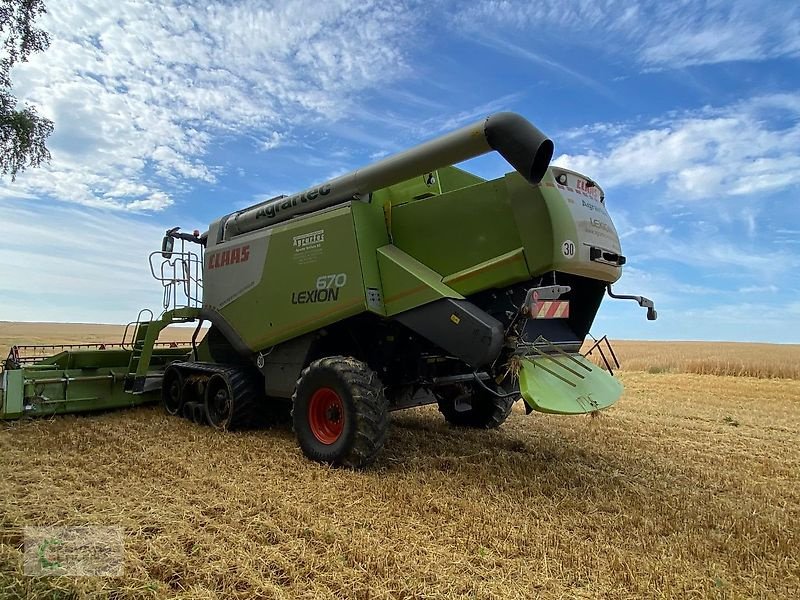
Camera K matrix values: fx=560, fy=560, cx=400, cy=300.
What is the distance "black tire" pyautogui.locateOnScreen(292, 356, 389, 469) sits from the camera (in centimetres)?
466

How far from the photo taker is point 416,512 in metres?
3.75

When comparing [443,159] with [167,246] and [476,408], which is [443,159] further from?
[167,246]

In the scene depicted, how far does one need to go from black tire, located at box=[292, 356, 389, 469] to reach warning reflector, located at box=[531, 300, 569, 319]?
4.86ft

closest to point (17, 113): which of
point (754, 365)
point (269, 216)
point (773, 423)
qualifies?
point (269, 216)

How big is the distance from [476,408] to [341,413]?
2.39 metres

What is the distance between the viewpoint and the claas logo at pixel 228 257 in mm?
6527

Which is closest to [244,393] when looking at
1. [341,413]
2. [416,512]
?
[341,413]

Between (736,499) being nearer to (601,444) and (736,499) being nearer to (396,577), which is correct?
(601,444)

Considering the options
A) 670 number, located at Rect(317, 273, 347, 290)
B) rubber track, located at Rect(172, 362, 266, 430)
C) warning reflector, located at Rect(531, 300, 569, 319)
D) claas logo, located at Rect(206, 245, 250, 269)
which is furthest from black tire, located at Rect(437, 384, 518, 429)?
claas logo, located at Rect(206, 245, 250, 269)

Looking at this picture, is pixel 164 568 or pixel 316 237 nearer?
pixel 164 568

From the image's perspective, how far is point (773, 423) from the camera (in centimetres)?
791

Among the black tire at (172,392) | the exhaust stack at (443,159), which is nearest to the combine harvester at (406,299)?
the exhaust stack at (443,159)

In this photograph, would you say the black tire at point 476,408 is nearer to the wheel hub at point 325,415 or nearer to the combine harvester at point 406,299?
the combine harvester at point 406,299

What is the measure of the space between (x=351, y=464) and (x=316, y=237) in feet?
7.24
